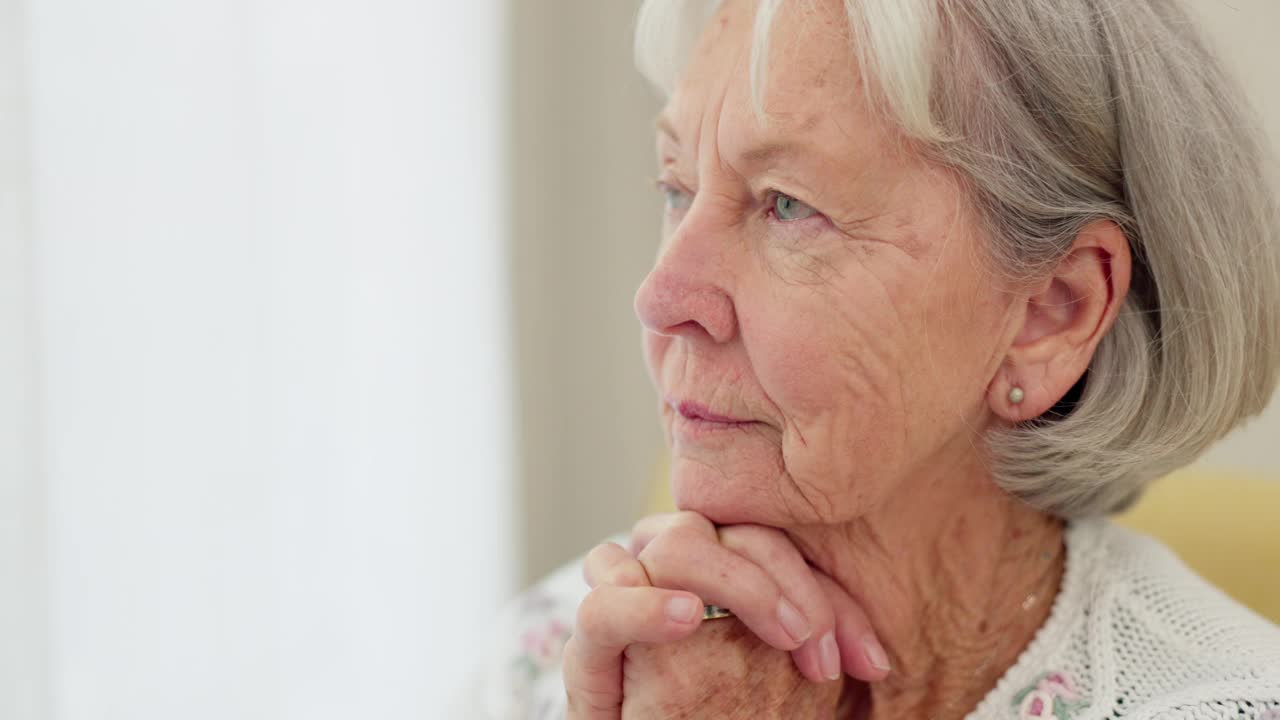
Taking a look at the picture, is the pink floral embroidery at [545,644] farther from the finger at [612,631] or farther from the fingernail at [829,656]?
the fingernail at [829,656]

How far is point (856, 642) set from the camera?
1.36 metres

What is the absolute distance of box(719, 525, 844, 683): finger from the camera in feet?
4.36

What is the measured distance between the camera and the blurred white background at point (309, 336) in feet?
4.34

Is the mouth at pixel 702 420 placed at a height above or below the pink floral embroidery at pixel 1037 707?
above

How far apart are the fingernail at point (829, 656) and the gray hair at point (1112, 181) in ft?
0.94

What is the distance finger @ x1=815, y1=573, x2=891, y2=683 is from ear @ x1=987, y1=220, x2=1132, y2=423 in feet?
0.98

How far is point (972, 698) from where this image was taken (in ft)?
4.60

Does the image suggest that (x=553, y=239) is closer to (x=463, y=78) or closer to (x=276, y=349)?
(x=463, y=78)

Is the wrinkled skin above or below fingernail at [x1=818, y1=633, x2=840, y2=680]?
above

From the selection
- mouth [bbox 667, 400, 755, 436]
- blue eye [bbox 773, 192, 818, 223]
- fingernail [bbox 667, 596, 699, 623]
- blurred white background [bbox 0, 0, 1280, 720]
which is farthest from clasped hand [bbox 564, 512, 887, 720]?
blurred white background [bbox 0, 0, 1280, 720]

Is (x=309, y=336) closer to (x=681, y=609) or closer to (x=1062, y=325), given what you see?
(x=681, y=609)

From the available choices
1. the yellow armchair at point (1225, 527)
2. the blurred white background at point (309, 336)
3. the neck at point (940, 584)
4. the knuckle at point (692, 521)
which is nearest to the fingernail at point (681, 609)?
the knuckle at point (692, 521)

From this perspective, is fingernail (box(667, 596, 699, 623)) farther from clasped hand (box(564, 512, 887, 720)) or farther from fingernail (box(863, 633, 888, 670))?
fingernail (box(863, 633, 888, 670))

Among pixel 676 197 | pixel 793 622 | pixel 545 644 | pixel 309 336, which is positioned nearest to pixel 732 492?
pixel 793 622
